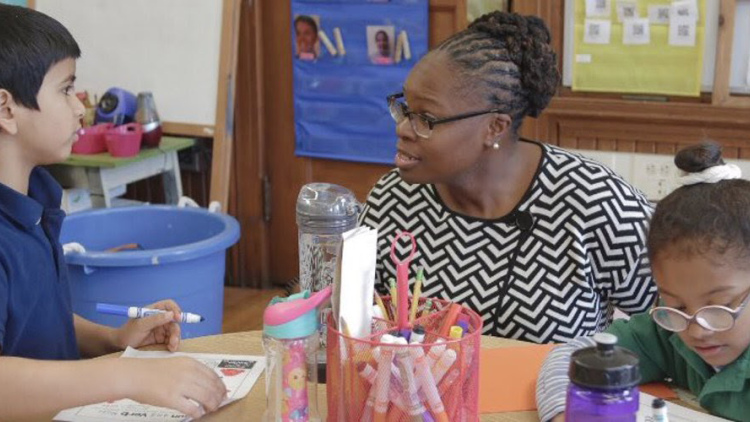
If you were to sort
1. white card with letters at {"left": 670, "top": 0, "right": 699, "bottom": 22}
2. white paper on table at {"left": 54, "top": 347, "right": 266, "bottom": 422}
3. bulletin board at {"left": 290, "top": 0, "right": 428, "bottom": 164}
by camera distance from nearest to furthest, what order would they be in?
white paper on table at {"left": 54, "top": 347, "right": 266, "bottom": 422} → white card with letters at {"left": 670, "top": 0, "right": 699, "bottom": 22} → bulletin board at {"left": 290, "top": 0, "right": 428, "bottom": 164}

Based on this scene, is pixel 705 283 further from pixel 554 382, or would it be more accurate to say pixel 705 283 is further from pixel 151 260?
pixel 151 260

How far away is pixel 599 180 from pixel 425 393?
741 millimetres

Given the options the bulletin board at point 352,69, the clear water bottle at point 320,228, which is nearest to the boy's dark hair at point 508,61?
the clear water bottle at point 320,228

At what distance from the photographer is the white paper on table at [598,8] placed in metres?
2.90

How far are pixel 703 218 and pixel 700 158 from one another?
99mm

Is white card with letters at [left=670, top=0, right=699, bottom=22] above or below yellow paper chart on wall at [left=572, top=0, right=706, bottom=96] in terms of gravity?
above

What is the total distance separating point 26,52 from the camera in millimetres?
1597

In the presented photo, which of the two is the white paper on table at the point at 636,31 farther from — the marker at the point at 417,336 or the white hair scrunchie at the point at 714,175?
the marker at the point at 417,336

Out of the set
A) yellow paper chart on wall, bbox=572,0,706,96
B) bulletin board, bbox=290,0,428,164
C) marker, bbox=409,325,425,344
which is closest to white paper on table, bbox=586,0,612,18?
yellow paper chart on wall, bbox=572,0,706,96

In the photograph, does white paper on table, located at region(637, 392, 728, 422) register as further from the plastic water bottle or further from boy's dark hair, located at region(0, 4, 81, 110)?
boy's dark hair, located at region(0, 4, 81, 110)

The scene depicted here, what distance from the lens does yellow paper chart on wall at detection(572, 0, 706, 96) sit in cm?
283

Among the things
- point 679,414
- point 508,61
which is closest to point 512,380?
point 679,414

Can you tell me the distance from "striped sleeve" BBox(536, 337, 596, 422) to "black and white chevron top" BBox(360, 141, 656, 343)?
30cm

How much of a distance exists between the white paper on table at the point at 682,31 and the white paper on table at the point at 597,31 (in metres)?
0.18
